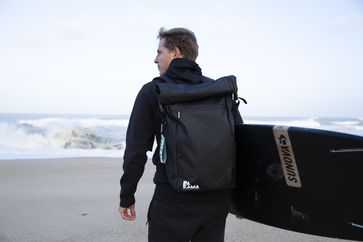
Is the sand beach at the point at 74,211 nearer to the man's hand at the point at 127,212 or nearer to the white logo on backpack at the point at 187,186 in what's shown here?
the man's hand at the point at 127,212

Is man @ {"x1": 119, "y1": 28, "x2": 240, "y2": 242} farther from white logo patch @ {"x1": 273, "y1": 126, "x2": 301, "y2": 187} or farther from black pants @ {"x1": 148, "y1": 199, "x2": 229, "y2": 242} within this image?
white logo patch @ {"x1": 273, "y1": 126, "x2": 301, "y2": 187}

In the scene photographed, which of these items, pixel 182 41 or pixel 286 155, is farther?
pixel 286 155

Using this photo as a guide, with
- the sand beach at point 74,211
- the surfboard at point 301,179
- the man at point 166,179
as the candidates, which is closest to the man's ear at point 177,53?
the man at point 166,179

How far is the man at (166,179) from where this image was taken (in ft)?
6.08

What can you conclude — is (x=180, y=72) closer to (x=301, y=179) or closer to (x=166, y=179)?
(x=166, y=179)

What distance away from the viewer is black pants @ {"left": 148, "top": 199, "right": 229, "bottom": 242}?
1850 millimetres

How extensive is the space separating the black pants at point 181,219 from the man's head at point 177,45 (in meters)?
0.73

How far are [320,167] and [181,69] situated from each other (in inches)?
34.1

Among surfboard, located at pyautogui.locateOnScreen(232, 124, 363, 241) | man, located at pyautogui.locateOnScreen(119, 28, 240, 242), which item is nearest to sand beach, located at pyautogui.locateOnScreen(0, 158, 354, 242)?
surfboard, located at pyautogui.locateOnScreen(232, 124, 363, 241)

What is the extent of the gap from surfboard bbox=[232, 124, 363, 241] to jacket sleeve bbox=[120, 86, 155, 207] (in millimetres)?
540

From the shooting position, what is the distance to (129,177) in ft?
6.31

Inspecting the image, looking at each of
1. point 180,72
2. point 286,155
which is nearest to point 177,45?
point 180,72

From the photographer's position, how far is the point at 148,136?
1919 millimetres

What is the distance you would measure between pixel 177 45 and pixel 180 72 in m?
0.15
